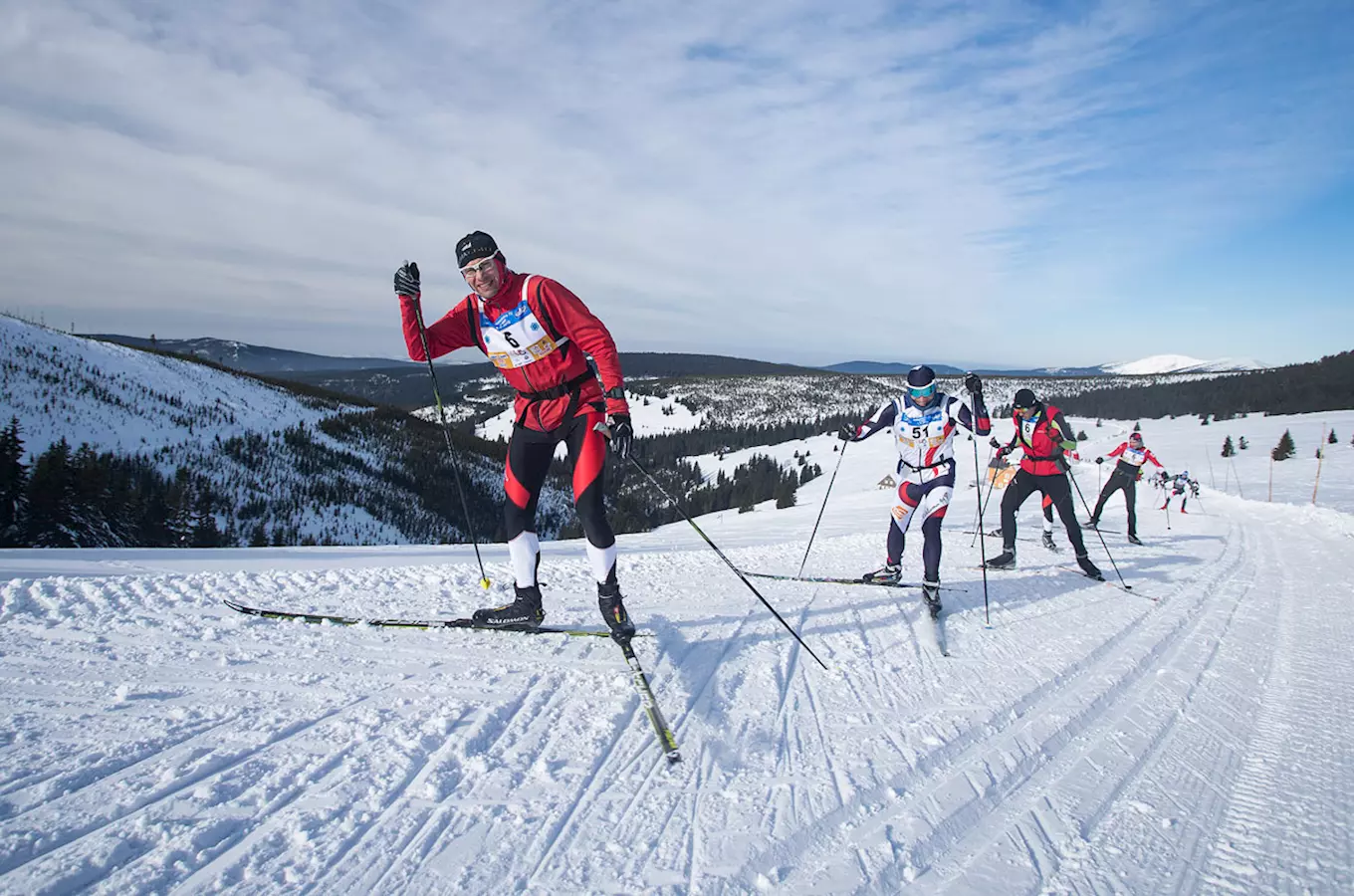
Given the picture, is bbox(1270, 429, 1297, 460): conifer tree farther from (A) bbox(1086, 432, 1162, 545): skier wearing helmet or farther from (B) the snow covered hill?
(B) the snow covered hill

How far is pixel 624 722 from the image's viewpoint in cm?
311

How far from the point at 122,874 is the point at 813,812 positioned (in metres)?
2.41

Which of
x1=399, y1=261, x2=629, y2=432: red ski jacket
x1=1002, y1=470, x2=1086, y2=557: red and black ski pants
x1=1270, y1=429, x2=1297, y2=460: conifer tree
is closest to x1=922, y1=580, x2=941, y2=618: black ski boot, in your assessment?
x1=1002, y1=470, x2=1086, y2=557: red and black ski pants

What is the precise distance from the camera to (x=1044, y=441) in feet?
26.7

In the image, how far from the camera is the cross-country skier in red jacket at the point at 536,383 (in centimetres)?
395

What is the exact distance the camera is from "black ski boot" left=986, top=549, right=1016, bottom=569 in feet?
25.6

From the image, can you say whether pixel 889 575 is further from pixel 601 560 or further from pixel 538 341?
pixel 538 341

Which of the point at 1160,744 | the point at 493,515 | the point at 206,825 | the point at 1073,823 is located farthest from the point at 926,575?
the point at 493,515

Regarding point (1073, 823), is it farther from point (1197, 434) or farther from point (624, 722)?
point (1197, 434)

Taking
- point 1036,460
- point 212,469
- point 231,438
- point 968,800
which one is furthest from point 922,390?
point 231,438

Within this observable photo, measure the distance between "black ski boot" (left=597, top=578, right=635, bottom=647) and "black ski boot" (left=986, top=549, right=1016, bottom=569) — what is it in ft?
19.1

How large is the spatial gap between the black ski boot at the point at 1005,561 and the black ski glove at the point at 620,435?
6.11 m

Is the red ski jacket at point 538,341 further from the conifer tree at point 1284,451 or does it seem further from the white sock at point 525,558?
the conifer tree at point 1284,451

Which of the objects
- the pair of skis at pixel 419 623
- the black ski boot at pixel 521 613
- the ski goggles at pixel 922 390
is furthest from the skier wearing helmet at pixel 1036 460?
the black ski boot at pixel 521 613
